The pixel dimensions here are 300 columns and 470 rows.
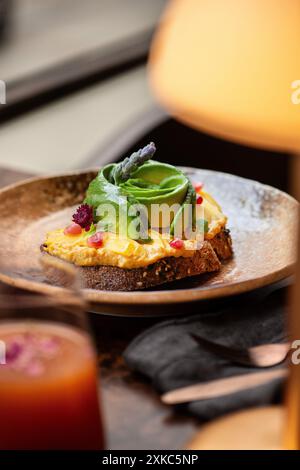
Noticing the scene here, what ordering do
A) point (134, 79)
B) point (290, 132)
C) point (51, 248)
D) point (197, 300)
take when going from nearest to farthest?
point (290, 132), point (197, 300), point (51, 248), point (134, 79)

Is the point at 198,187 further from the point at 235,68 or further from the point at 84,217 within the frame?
the point at 235,68

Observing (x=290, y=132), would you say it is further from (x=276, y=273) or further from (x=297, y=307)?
(x=276, y=273)

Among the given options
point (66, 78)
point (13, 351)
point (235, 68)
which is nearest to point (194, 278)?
point (13, 351)

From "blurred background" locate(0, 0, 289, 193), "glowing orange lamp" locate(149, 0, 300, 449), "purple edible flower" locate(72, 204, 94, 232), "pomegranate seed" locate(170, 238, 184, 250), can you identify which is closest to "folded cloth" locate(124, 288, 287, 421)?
"pomegranate seed" locate(170, 238, 184, 250)

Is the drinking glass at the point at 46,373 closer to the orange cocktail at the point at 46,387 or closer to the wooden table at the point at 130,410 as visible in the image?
the orange cocktail at the point at 46,387

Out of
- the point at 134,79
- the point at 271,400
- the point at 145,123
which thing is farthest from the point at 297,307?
the point at 134,79

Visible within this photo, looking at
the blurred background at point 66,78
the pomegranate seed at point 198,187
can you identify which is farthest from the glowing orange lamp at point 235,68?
the blurred background at point 66,78
